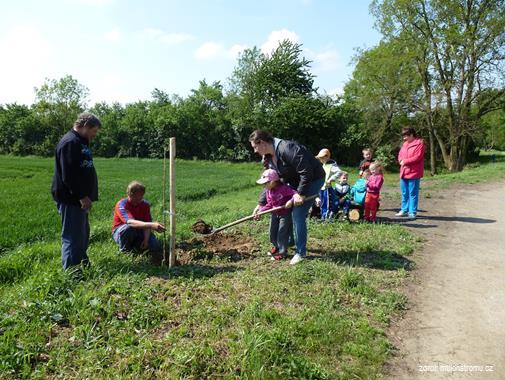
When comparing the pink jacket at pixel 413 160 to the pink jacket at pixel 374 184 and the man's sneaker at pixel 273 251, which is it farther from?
the man's sneaker at pixel 273 251

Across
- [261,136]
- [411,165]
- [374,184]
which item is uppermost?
[261,136]

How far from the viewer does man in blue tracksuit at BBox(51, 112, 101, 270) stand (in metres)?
4.67

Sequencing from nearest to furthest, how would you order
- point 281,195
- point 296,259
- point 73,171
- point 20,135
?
1. point 73,171
2. point 296,259
3. point 281,195
4. point 20,135

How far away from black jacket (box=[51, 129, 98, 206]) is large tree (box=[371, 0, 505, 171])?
26911 mm

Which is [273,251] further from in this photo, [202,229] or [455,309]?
[455,309]

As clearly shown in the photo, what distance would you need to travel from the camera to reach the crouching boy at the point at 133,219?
592 cm

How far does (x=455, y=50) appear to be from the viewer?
84.4 feet

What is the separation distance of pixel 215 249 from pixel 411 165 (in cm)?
477

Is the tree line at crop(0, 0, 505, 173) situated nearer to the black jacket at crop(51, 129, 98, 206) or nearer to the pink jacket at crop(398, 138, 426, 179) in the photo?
the pink jacket at crop(398, 138, 426, 179)

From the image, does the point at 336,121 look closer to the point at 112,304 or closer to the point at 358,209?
the point at 358,209

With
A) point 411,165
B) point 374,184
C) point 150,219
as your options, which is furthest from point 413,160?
point 150,219

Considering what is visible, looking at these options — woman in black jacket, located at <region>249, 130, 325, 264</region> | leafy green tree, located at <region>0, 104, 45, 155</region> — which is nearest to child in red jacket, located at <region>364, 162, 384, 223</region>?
woman in black jacket, located at <region>249, 130, 325, 264</region>

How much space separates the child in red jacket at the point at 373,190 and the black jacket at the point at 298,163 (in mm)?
2754

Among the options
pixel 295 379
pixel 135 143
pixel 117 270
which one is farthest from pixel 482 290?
pixel 135 143
